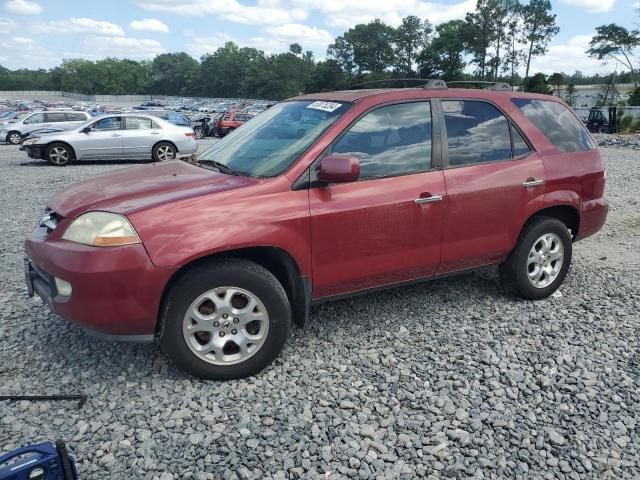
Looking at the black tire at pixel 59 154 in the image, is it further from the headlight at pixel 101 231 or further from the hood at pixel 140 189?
the headlight at pixel 101 231

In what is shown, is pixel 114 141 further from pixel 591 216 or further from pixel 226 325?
pixel 591 216

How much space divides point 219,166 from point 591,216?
3.29 m

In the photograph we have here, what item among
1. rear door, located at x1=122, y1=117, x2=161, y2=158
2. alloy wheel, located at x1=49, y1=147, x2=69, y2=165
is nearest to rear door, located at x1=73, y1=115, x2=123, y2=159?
rear door, located at x1=122, y1=117, x2=161, y2=158

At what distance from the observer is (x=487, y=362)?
3.48 metres

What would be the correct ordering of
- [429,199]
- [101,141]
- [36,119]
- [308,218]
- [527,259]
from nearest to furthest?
[308,218] < [429,199] < [527,259] < [101,141] < [36,119]

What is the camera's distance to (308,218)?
3.28 m

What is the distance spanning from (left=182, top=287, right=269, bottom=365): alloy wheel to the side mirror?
0.86 metres

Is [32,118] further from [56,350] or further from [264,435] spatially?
[264,435]

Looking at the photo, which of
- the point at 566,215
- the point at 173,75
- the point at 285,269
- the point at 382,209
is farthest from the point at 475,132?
the point at 173,75

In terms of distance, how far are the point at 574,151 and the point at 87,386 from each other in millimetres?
4201

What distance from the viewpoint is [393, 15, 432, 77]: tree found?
106625 millimetres

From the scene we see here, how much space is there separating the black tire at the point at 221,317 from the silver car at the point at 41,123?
767 inches

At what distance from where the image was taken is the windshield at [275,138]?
3.47m

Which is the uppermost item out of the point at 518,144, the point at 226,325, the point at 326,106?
the point at 326,106
